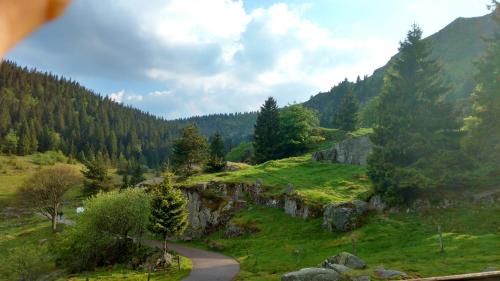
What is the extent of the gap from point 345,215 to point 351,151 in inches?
1088

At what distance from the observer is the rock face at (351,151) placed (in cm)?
6612

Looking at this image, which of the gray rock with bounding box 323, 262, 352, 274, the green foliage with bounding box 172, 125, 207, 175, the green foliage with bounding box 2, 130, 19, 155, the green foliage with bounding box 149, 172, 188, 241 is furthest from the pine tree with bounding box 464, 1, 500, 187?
the green foliage with bounding box 2, 130, 19, 155

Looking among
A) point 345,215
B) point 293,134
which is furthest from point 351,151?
point 345,215

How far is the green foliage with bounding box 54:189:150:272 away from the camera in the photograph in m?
47.7

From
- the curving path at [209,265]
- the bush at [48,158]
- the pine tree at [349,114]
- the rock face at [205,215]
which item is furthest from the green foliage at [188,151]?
the bush at [48,158]

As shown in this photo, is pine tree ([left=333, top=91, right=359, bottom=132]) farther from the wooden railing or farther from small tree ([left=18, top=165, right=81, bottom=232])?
the wooden railing

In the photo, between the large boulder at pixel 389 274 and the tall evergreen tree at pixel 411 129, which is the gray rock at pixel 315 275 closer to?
the large boulder at pixel 389 274

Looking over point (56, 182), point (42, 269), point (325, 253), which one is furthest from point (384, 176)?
point (56, 182)

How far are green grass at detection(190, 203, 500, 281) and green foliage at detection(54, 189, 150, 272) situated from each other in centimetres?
1121

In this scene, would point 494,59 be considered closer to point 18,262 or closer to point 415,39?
point 415,39

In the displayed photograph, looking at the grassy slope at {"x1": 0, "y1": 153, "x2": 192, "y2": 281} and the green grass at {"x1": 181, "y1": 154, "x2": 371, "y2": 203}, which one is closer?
the grassy slope at {"x1": 0, "y1": 153, "x2": 192, "y2": 281}

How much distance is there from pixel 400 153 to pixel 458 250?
1659 centimetres

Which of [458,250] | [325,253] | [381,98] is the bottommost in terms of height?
[325,253]

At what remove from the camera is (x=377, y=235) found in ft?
119
